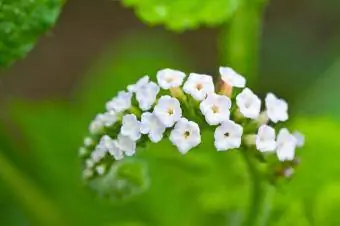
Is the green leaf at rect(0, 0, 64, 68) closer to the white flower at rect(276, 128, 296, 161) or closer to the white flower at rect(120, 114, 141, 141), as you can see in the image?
the white flower at rect(120, 114, 141, 141)

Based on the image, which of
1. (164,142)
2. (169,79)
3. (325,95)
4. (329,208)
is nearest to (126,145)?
(169,79)

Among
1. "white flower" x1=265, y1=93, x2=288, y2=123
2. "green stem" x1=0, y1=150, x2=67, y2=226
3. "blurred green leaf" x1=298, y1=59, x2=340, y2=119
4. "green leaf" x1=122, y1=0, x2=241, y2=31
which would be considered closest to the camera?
"white flower" x1=265, y1=93, x2=288, y2=123

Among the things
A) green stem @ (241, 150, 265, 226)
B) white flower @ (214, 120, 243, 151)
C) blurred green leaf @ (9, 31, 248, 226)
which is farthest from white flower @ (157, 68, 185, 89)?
blurred green leaf @ (9, 31, 248, 226)

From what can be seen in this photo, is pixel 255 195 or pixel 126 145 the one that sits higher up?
pixel 255 195

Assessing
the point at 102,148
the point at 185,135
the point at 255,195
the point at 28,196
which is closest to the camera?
the point at 185,135

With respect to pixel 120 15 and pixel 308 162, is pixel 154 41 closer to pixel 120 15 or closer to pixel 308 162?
pixel 120 15

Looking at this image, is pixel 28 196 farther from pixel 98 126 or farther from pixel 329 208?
pixel 329 208
